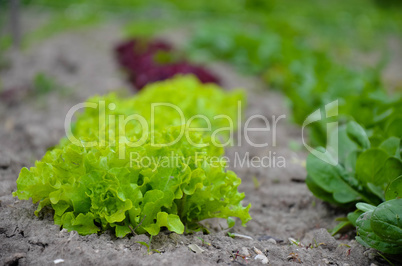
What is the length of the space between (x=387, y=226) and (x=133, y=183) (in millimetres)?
1254

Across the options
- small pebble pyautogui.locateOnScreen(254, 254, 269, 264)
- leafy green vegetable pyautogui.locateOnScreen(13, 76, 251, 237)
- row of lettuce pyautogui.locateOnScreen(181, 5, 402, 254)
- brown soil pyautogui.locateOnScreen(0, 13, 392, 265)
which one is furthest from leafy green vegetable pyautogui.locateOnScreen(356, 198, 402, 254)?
leafy green vegetable pyautogui.locateOnScreen(13, 76, 251, 237)

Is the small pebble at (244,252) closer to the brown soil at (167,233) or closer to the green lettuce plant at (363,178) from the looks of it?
the brown soil at (167,233)

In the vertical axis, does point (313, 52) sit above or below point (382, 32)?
below

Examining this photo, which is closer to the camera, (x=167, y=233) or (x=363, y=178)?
(x=167, y=233)

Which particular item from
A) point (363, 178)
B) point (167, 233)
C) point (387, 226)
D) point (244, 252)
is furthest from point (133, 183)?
point (363, 178)

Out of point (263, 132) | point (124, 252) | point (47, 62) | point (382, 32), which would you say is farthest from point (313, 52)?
point (382, 32)

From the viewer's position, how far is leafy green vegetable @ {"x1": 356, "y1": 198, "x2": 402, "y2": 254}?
194cm

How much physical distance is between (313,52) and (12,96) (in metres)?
4.20

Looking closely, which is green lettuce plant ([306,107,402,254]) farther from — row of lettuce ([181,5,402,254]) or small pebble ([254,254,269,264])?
small pebble ([254,254,269,264])

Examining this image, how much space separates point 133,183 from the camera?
2.14 meters

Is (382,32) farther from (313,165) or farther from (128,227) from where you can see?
(128,227)

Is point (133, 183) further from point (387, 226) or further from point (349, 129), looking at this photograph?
point (349, 129)

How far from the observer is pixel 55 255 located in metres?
1.90

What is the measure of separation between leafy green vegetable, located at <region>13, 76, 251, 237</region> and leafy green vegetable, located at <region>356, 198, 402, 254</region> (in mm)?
678
